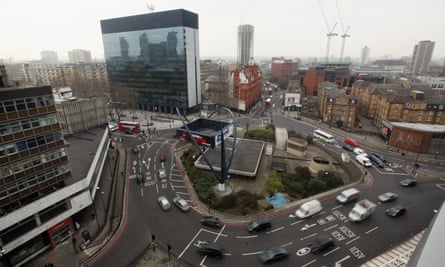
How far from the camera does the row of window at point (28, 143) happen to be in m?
22.4

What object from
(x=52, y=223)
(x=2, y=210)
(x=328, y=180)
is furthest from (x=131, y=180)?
(x=328, y=180)

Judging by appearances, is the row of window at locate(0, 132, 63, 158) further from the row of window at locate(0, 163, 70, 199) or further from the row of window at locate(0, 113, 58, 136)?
the row of window at locate(0, 163, 70, 199)

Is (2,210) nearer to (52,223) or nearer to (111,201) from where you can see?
(52,223)

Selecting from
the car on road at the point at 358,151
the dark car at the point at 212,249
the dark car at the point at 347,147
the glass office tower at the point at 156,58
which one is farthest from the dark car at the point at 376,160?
the glass office tower at the point at 156,58

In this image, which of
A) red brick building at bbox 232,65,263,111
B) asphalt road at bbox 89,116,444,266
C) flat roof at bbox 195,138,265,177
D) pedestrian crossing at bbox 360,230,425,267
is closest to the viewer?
pedestrian crossing at bbox 360,230,425,267

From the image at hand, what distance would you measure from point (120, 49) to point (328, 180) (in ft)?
302

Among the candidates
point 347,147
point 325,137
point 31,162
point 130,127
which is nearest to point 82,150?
point 31,162

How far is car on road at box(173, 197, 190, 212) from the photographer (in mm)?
31803

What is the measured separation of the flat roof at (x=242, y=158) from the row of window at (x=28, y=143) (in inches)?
938

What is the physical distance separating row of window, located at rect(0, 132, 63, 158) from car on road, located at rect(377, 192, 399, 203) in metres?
46.7

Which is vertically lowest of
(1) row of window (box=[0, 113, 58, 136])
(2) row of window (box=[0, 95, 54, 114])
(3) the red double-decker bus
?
(3) the red double-decker bus

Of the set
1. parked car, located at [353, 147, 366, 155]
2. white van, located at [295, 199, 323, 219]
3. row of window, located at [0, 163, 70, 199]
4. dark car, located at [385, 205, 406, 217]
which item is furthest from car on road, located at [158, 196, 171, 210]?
parked car, located at [353, 147, 366, 155]

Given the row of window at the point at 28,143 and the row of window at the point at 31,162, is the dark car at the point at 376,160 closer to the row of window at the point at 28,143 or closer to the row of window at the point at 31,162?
the row of window at the point at 31,162

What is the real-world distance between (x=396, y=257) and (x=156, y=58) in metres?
87.6
